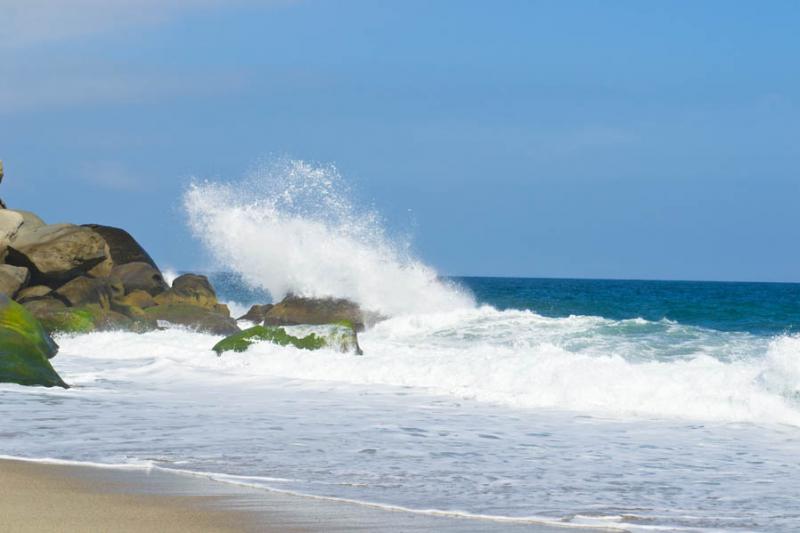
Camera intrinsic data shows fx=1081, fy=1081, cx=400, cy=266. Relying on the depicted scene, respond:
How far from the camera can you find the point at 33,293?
19.2 m

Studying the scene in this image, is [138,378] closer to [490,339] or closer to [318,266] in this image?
[490,339]

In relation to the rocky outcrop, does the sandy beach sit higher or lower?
lower

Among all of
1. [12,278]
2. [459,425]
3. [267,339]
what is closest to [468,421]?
[459,425]

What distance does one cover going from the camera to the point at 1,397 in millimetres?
10148

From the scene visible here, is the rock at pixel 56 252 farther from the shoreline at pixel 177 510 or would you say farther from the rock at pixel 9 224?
the shoreline at pixel 177 510

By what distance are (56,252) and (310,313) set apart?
492 cm

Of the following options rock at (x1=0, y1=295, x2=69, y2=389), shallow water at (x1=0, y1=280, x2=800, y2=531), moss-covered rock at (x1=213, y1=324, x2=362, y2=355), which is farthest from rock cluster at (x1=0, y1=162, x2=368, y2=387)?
rock at (x1=0, y1=295, x2=69, y2=389)

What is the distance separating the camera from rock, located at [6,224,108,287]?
758 inches

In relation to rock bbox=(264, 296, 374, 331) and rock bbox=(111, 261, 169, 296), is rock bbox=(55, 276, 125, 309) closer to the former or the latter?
rock bbox=(111, 261, 169, 296)

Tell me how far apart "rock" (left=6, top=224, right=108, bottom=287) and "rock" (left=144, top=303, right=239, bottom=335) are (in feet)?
4.92

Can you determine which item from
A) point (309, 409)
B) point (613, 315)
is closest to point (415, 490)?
point (309, 409)

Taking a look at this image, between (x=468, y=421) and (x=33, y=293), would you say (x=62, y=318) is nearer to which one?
(x=33, y=293)

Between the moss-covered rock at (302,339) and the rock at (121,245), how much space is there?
313 inches

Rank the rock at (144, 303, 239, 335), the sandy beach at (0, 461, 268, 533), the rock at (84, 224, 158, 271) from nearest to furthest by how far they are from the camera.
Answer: the sandy beach at (0, 461, 268, 533)
the rock at (144, 303, 239, 335)
the rock at (84, 224, 158, 271)
